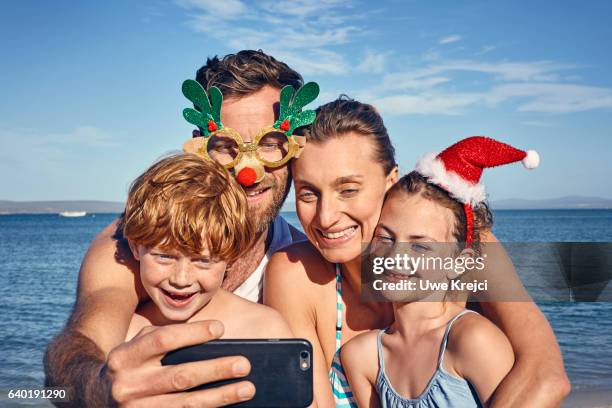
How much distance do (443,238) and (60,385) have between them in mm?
2042

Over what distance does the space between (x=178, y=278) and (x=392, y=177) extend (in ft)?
5.00

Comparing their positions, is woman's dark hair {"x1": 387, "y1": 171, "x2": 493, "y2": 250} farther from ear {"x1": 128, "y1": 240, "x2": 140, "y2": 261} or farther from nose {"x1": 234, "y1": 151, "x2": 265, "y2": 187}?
ear {"x1": 128, "y1": 240, "x2": 140, "y2": 261}

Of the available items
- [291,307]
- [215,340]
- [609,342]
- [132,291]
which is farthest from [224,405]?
[609,342]

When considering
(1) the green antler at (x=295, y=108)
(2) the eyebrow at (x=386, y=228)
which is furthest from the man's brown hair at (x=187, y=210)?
(2) the eyebrow at (x=386, y=228)

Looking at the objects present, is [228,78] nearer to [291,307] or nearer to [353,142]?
[353,142]

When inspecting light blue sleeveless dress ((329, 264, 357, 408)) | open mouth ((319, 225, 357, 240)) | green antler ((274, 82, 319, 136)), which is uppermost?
green antler ((274, 82, 319, 136))

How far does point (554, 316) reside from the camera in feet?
Answer: 45.6

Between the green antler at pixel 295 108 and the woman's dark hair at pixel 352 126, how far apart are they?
6cm

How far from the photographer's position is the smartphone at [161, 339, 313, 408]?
7.05 feet

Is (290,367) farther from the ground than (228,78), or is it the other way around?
(228,78)

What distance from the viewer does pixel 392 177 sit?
357 centimetres

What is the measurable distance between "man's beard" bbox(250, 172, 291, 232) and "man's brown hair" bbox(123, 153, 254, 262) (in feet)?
2.29

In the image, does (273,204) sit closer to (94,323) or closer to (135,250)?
(135,250)

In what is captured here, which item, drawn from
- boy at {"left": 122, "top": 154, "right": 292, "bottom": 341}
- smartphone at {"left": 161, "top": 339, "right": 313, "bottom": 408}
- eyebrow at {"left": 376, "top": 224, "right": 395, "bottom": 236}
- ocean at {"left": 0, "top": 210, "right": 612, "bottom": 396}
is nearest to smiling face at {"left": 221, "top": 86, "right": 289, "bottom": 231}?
boy at {"left": 122, "top": 154, "right": 292, "bottom": 341}
